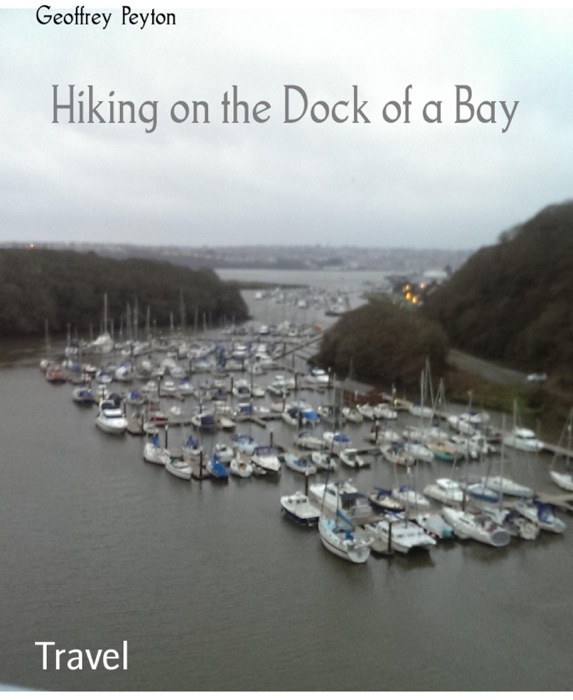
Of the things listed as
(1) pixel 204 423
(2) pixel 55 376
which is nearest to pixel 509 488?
(1) pixel 204 423

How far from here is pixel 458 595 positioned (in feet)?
11.0

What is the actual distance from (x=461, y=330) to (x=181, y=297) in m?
4.97

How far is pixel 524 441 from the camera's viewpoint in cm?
573

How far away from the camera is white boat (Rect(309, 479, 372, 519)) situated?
13.8ft

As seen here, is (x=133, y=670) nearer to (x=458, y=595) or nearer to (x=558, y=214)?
(x=458, y=595)

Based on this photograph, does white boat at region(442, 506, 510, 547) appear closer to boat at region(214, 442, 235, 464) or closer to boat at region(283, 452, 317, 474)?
boat at region(283, 452, 317, 474)

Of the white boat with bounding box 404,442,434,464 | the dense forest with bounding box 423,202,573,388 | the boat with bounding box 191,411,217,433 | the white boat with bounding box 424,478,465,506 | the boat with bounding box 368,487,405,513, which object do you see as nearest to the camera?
the boat with bounding box 368,487,405,513

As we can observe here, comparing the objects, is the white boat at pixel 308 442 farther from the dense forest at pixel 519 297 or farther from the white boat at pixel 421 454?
the dense forest at pixel 519 297

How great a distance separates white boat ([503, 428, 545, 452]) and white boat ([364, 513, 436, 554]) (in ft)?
6.66

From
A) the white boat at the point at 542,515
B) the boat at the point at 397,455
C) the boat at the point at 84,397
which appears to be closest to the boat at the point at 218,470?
the boat at the point at 397,455

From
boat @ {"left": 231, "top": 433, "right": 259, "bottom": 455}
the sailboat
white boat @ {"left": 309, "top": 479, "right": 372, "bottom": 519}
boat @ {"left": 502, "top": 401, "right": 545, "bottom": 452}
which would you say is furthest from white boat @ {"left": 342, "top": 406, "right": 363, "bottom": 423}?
white boat @ {"left": 309, "top": 479, "right": 372, "bottom": 519}

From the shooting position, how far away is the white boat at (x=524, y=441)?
5707mm

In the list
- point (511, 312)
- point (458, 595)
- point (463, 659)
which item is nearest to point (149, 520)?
point (458, 595)

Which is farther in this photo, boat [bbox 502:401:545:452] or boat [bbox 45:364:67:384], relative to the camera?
boat [bbox 45:364:67:384]
